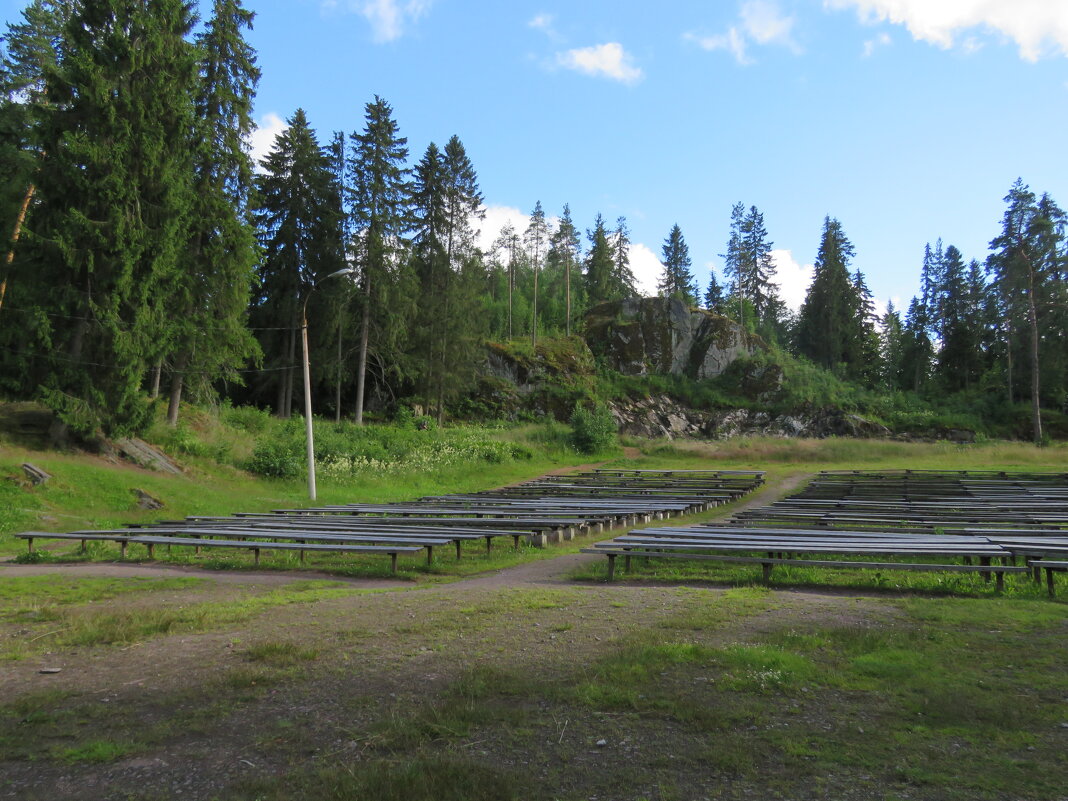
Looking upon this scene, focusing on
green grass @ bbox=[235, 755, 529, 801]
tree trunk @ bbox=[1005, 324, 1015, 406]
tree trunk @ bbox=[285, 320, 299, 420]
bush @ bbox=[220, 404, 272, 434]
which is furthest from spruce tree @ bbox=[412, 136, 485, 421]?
tree trunk @ bbox=[1005, 324, 1015, 406]

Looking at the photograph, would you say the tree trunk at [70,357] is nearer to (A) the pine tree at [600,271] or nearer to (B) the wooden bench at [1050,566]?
(B) the wooden bench at [1050,566]

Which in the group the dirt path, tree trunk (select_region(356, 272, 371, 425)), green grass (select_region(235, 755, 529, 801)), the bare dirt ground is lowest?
the dirt path

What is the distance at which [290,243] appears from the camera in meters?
38.9

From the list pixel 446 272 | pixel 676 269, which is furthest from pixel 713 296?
pixel 446 272

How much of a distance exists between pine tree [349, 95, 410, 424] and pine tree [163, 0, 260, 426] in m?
9.32

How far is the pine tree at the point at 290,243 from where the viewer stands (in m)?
38.6

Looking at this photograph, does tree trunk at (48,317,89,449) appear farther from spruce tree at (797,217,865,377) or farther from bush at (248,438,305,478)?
spruce tree at (797,217,865,377)

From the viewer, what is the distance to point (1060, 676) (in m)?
4.78

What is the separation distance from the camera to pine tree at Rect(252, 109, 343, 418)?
38.6 meters

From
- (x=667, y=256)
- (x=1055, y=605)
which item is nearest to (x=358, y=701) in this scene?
(x=1055, y=605)

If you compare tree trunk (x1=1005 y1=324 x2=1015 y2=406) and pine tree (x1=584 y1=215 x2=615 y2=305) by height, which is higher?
pine tree (x1=584 y1=215 x2=615 y2=305)

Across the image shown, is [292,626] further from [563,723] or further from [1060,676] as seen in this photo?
[1060,676]

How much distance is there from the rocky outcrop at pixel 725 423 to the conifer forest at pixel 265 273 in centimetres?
622

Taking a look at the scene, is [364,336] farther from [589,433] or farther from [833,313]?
[833,313]
